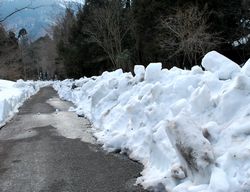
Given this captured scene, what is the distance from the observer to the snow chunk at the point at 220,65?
25.5ft

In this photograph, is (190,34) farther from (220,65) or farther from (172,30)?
(220,65)

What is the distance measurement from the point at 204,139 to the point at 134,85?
6659 millimetres

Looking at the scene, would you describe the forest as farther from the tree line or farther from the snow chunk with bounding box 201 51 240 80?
the snow chunk with bounding box 201 51 240 80

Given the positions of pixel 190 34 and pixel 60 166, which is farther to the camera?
pixel 190 34

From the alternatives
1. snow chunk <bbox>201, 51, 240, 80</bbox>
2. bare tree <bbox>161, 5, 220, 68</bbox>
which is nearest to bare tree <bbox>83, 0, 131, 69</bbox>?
bare tree <bbox>161, 5, 220, 68</bbox>

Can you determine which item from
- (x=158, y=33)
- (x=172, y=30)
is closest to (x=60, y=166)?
(x=172, y=30)

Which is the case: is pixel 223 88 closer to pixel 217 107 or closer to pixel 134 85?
pixel 217 107

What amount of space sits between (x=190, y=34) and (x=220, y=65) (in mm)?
16122

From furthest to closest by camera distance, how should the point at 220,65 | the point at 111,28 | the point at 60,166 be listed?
the point at 111,28 → the point at 220,65 → the point at 60,166

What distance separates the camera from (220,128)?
20.4 feet

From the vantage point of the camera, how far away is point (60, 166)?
8047 mm

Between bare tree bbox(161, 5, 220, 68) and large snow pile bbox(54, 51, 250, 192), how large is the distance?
535 inches

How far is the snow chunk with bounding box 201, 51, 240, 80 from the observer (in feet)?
25.5

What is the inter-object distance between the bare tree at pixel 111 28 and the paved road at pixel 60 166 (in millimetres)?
27119
